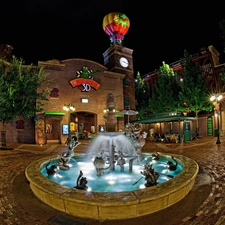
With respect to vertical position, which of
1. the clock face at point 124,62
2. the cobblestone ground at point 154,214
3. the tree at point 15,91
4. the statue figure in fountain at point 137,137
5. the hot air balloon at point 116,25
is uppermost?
the hot air balloon at point 116,25

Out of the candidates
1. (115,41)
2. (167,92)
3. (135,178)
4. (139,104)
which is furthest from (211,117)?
(135,178)

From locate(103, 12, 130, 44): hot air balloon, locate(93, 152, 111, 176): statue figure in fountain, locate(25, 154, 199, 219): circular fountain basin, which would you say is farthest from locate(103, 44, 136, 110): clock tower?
locate(25, 154, 199, 219): circular fountain basin

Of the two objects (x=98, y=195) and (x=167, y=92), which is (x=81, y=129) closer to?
(x=167, y=92)

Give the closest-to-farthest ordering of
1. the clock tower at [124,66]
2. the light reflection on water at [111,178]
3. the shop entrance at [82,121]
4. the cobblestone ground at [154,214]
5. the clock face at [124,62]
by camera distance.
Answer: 1. the cobblestone ground at [154,214]
2. the light reflection on water at [111,178]
3. the clock tower at [124,66]
4. the clock face at [124,62]
5. the shop entrance at [82,121]

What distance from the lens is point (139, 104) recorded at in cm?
3434

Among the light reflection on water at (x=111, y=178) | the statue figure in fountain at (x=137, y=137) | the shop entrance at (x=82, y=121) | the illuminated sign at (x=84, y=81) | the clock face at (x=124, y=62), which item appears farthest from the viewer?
the shop entrance at (x=82, y=121)

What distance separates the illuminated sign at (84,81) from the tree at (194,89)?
12.5 metres

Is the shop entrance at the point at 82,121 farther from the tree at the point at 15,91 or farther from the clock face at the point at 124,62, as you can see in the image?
the tree at the point at 15,91

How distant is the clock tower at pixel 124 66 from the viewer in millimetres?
28031

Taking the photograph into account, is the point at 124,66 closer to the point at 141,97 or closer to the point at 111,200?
the point at 141,97

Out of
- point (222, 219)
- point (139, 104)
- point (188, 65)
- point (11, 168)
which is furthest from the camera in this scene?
point (139, 104)

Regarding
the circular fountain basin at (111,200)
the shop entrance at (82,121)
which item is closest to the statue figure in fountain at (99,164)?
the circular fountain basin at (111,200)

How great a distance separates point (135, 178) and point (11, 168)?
5682 mm

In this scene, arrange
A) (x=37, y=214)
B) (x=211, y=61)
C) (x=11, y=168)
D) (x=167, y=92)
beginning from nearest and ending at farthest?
(x=37, y=214) → (x=11, y=168) → (x=167, y=92) → (x=211, y=61)
